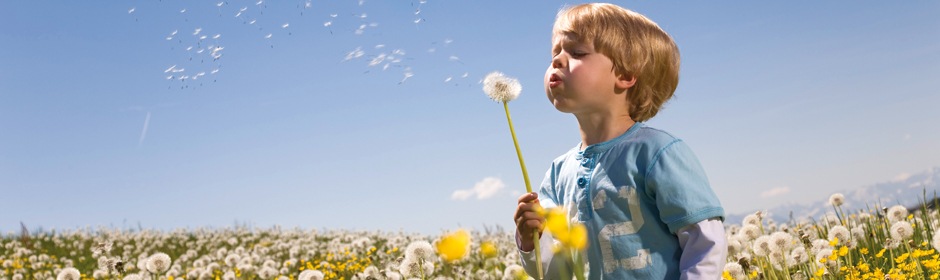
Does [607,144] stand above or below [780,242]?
above

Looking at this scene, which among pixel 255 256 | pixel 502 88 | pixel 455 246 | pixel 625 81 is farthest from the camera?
pixel 255 256

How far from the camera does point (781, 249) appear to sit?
368 cm

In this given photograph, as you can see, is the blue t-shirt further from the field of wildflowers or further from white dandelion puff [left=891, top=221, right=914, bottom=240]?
white dandelion puff [left=891, top=221, right=914, bottom=240]

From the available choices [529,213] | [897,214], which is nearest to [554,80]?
[529,213]

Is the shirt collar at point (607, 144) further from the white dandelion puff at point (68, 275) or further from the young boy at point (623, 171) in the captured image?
the white dandelion puff at point (68, 275)

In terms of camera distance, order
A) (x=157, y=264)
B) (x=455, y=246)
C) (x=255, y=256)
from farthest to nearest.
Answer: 1. (x=255, y=256)
2. (x=157, y=264)
3. (x=455, y=246)

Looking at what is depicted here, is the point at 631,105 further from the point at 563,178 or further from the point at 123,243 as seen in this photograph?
the point at 123,243

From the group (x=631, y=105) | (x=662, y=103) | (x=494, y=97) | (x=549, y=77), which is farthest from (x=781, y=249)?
(x=494, y=97)

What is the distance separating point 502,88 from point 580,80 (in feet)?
1.38

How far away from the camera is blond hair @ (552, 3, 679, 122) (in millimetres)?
2488

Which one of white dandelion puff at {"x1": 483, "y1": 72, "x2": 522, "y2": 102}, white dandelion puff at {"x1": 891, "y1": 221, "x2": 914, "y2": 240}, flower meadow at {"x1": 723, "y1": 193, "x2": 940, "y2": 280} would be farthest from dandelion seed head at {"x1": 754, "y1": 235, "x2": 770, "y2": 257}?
white dandelion puff at {"x1": 483, "y1": 72, "x2": 522, "y2": 102}

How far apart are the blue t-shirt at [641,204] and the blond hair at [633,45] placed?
240 millimetres

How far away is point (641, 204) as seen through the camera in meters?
2.29

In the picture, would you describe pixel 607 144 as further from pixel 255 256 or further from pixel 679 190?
pixel 255 256
